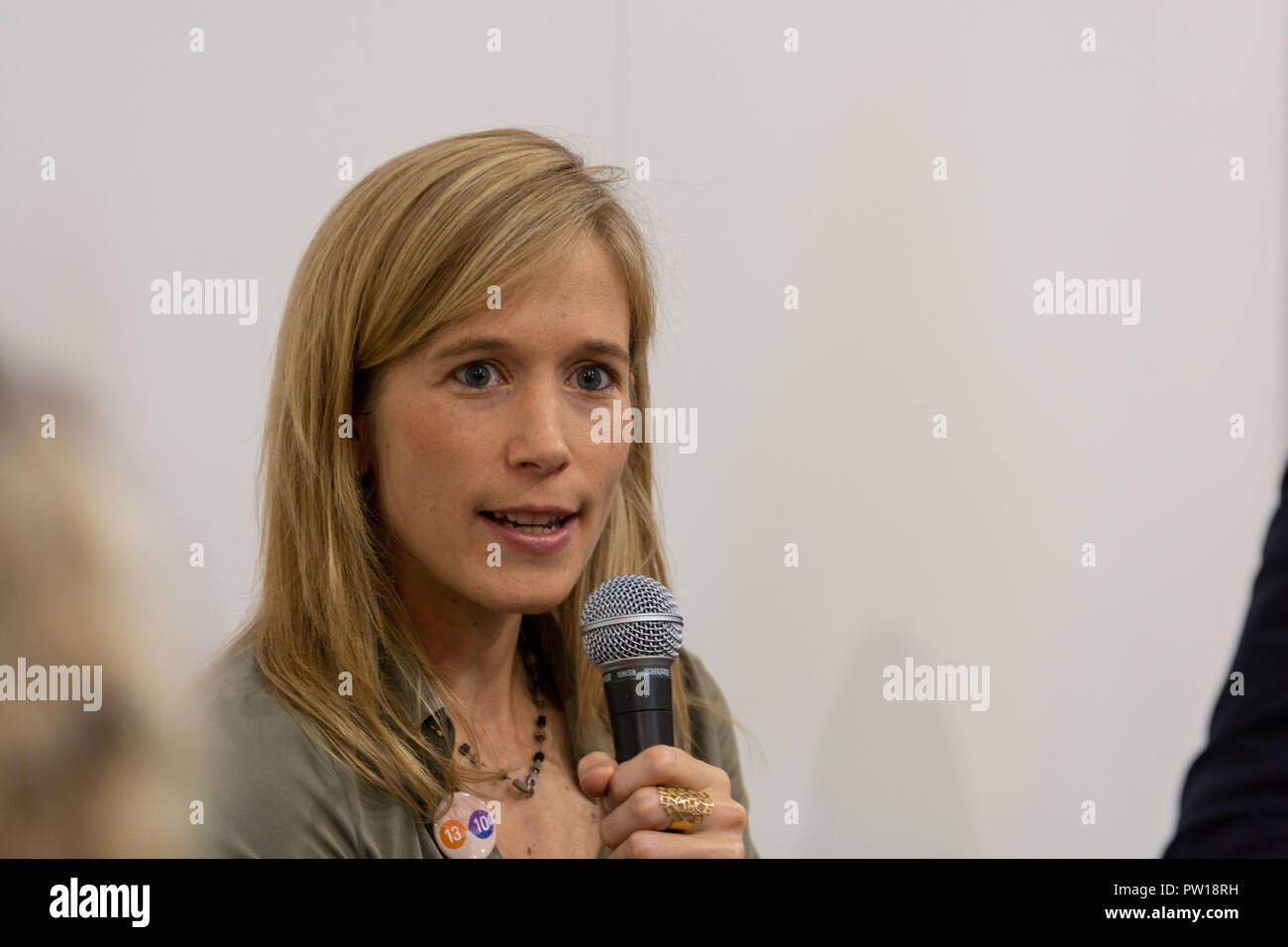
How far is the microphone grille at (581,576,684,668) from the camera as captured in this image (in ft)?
4.24

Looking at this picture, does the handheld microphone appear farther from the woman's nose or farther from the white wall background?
the white wall background

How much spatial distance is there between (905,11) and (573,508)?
1.07m

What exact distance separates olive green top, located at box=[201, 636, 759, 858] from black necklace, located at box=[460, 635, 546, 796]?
0.11m

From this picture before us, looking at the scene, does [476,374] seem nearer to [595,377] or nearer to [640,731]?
[595,377]

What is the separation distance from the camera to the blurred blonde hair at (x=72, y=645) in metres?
0.70

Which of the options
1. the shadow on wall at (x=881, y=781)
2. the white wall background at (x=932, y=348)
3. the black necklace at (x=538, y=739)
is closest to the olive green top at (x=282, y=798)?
the black necklace at (x=538, y=739)

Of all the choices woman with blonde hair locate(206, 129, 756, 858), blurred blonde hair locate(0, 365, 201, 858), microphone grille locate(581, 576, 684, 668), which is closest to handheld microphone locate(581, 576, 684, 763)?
microphone grille locate(581, 576, 684, 668)

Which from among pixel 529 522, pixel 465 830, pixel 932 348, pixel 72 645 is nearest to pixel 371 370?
pixel 529 522

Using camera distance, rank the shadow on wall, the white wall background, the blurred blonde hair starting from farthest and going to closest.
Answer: the shadow on wall < the white wall background < the blurred blonde hair

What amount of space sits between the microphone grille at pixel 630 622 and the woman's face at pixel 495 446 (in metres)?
0.12

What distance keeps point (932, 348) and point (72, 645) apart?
59.9 inches

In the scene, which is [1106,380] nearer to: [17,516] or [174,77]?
[174,77]

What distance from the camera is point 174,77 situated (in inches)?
71.2

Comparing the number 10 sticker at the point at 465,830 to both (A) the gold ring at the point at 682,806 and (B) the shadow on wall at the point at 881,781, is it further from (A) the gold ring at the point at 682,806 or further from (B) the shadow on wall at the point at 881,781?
(B) the shadow on wall at the point at 881,781
